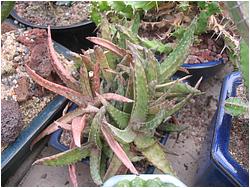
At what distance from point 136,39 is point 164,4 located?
0.26m

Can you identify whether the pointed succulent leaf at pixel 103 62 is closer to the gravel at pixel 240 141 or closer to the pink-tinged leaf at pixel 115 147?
the pink-tinged leaf at pixel 115 147

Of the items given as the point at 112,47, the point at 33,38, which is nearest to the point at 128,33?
the point at 112,47

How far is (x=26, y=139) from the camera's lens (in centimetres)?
126

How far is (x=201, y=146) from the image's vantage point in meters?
1.44

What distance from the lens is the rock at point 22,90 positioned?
4.42 ft

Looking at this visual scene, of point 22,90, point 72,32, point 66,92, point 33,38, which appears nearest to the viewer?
point 66,92

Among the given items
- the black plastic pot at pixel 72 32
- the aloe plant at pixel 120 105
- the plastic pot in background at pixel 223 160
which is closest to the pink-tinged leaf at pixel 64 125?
the aloe plant at pixel 120 105

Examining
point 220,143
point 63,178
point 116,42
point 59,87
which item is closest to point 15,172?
point 63,178

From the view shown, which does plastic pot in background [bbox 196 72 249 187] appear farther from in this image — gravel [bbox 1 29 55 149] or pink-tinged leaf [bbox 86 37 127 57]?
gravel [bbox 1 29 55 149]

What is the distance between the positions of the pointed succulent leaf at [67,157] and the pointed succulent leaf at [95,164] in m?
0.02

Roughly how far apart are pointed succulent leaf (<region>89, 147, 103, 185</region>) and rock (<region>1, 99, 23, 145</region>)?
0.75 ft

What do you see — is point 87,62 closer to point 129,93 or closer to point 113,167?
point 129,93

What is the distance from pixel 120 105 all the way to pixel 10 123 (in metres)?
0.29

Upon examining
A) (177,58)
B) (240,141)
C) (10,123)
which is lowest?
(240,141)
